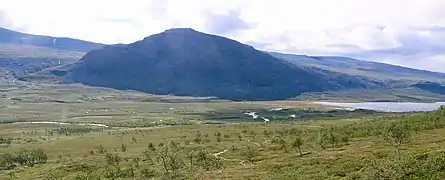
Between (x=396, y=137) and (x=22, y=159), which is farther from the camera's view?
(x=22, y=159)

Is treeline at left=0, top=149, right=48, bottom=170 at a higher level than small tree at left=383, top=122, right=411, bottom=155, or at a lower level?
lower

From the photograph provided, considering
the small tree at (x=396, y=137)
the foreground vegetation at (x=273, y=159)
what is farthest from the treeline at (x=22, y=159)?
the small tree at (x=396, y=137)

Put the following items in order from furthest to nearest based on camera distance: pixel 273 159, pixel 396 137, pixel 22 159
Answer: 1. pixel 22 159
2. pixel 273 159
3. pixel 396 137

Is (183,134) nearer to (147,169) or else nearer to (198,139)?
(198,139)

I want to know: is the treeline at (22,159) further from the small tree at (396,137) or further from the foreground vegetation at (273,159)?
the small tree at (396,137)

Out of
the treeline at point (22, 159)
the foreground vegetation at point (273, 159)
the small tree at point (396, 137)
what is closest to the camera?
the foreground vegetation at point (273, 159)

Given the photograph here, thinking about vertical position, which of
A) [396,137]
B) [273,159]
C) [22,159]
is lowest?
[22,159]

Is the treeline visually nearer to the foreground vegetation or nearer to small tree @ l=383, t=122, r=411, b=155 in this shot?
the foreground vegetation

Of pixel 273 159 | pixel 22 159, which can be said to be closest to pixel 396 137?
pixel 273 159

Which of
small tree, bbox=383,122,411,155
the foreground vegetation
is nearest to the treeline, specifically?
the foreground vegetation

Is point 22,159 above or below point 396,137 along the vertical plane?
below

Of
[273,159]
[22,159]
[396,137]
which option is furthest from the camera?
[22,159]

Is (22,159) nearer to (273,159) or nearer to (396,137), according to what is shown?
(273,159)

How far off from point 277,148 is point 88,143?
85.2 metres
